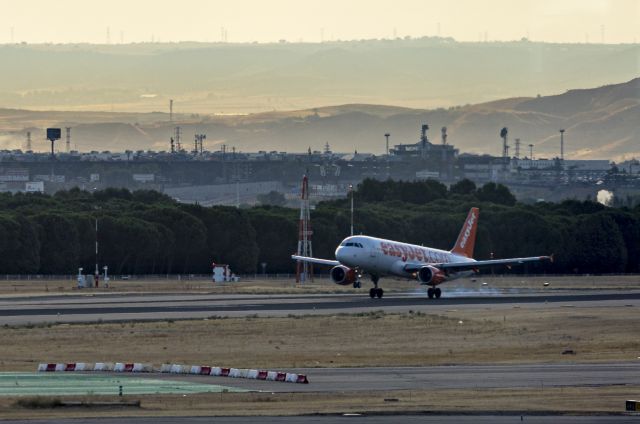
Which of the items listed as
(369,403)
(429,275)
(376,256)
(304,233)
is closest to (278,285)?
(304,233)

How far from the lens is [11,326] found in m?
88.8

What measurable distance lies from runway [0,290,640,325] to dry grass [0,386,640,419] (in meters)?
39.1

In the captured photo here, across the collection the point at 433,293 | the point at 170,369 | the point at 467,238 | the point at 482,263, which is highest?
the point at 467,238

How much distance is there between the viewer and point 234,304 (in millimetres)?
114188

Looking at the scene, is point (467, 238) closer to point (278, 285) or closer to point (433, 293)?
point (433, 293)

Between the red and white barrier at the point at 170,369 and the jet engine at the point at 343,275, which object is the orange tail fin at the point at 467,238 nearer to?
the jet engine at the point at 343,275

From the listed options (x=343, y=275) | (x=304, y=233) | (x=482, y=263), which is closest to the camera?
(x=343, y=275)

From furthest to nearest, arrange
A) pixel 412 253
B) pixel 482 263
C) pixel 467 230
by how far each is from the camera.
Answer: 1. pixel 467 230
2. pixel 482 263
3. pixel 412 253

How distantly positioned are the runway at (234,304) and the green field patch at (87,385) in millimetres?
29050

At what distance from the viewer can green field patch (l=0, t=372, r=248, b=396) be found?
190 feet

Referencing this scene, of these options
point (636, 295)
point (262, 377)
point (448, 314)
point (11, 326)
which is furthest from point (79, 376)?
point (636, 295)

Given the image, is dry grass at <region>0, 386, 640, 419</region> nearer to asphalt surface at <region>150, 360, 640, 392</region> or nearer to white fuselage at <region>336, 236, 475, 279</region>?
→ asphalt surface at <region>150, 360, 640, 392</region>

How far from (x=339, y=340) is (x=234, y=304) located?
105 ft

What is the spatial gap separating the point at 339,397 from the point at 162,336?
28884 mm
